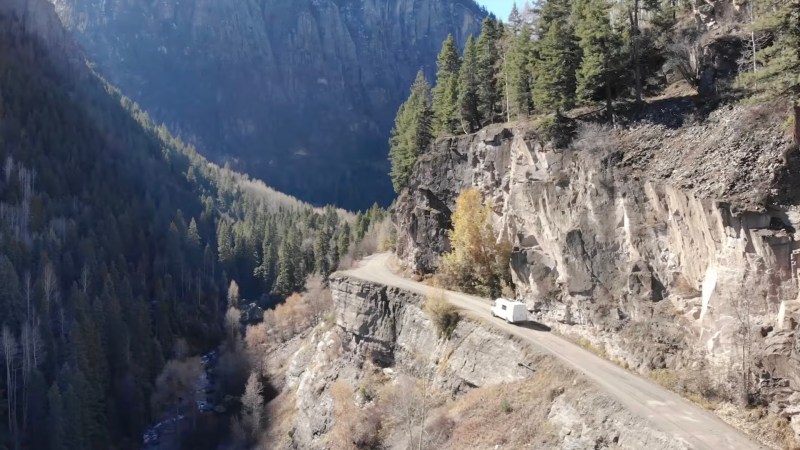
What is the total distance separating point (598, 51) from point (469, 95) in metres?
18.2

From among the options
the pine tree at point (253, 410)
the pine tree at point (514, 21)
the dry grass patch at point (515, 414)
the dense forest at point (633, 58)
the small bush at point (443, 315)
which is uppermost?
the pine tree at point (514, 21)

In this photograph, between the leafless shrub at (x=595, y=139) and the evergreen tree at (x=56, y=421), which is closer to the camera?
the leafless shrub at (x=595, y=139)

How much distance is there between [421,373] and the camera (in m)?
38.4

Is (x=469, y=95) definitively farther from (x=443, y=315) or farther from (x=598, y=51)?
(x=443, y=315)

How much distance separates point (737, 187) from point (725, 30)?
11234 millimetres

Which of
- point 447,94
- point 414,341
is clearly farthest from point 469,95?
point 414,341

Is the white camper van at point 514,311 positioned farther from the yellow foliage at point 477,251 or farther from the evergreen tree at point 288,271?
the evergreen tree at point 288,271

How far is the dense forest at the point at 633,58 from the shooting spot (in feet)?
73.8

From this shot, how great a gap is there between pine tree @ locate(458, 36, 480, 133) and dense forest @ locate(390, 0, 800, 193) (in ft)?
3.25

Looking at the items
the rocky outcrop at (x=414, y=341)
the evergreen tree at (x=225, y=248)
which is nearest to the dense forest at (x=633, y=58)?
the rocky outcrop at (x=414, y=341)

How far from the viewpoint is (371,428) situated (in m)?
35.5

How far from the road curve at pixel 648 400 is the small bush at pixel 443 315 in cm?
149

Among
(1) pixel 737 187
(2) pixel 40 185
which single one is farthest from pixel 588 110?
(2) pixel 40 185

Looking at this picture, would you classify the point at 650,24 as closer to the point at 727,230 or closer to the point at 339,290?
the point at 727,230
